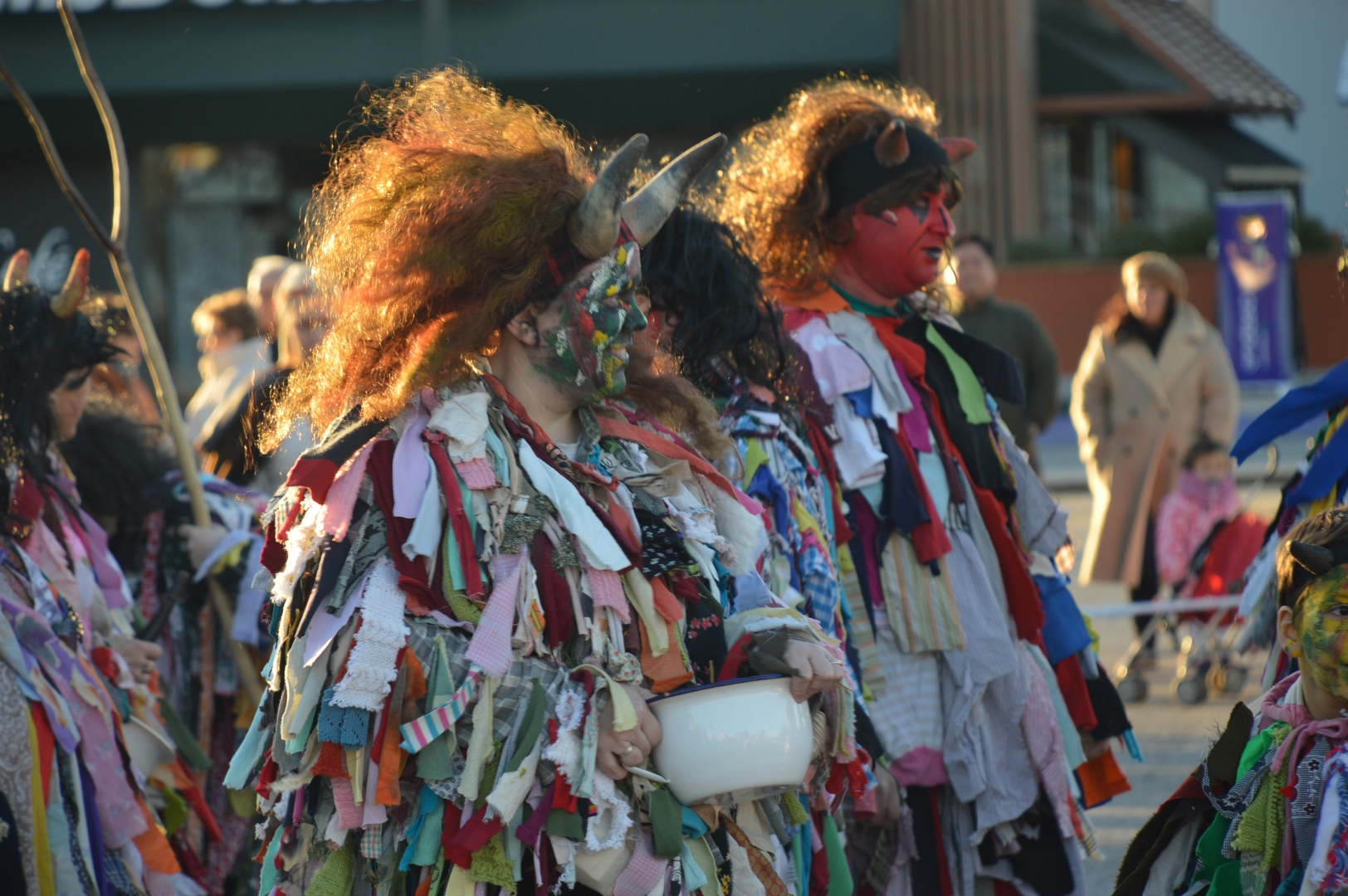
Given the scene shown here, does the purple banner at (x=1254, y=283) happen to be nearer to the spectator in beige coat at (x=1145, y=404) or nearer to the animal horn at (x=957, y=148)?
the spectator in beige coat at (x=1145, y=404)

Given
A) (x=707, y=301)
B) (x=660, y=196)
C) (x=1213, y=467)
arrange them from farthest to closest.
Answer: (x=1213, y=467)
(x=707, y=301)
(x=660, y=196)

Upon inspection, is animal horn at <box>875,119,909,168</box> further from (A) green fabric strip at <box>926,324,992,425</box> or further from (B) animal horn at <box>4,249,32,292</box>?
(B) animal horn at <box>4,249,32,292</box>

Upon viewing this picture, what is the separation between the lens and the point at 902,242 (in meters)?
3.89

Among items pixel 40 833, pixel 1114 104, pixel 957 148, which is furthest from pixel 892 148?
pixel 1114 104

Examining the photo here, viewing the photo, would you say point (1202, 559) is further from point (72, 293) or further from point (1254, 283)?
point (1254, 283)

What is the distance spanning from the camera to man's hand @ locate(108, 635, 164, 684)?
391cm

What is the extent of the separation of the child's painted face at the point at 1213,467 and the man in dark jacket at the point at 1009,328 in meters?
0.77

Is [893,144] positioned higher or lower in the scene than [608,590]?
higher

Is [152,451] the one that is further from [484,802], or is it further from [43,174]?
[43,174]

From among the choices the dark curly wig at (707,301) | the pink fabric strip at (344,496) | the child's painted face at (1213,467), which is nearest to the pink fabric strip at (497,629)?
the pink fabric strip at (344,496)

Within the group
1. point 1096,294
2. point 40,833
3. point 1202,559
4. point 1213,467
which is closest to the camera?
point 40,833

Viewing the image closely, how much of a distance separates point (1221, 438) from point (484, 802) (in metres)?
6.64

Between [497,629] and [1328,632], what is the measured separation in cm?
140

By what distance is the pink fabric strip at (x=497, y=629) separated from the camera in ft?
7.83
